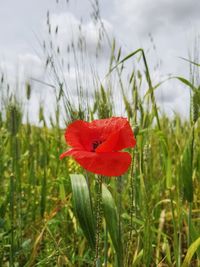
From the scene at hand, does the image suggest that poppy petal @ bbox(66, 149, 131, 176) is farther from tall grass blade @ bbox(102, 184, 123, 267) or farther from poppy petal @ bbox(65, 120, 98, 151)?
tall grass blade @ bbox(102, 184, 123, 267)

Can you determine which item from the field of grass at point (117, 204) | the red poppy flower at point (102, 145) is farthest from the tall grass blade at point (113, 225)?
the red poppy flower at point (102, 145)

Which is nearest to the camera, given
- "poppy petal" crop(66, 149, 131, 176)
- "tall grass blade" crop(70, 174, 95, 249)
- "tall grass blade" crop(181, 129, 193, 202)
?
"poppy petal" crop(66, 149, 131, 176)

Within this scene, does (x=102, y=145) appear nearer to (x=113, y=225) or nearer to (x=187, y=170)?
(x=113, y=225)

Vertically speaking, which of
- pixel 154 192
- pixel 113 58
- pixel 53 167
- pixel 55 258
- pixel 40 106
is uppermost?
pixel 40 106

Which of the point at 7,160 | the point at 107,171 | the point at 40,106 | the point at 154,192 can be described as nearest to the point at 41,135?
the point at 40,106

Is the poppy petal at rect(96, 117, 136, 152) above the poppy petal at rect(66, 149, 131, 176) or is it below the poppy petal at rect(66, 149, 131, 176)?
above

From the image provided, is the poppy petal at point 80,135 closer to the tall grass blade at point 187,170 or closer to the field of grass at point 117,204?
the field of grass at point 117,204

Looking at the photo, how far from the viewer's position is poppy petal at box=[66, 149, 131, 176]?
2.02 feet

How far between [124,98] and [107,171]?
53cm

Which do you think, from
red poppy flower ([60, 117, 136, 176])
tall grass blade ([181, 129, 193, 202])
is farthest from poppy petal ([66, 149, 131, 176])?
tall grass blade ([181, 129, 193, 202])

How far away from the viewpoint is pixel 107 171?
2.02 ft

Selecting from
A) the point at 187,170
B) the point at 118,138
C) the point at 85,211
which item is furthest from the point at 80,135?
the point at 187,170

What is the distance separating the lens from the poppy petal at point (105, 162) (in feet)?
2.02

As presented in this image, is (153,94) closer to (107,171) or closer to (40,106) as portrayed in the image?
(107,171)
